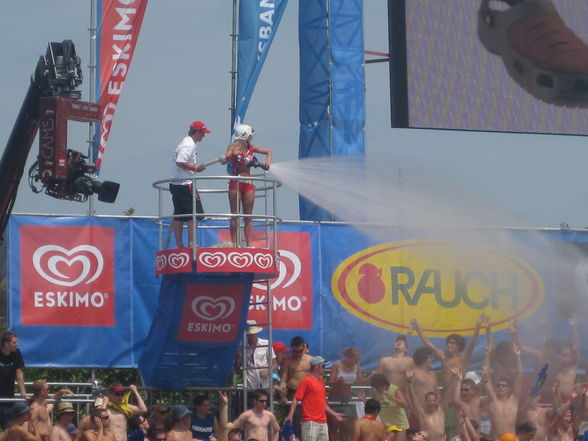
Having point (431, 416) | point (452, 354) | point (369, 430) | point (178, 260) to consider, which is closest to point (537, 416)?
point (452, 354)

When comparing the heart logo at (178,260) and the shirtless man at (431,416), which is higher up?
the heart logo at (178,260)

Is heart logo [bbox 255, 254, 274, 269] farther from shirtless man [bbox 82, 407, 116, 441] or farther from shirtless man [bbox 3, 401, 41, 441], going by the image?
shirtless man [bbox 3, 401, 41, 441]

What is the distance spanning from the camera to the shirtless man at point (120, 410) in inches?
646

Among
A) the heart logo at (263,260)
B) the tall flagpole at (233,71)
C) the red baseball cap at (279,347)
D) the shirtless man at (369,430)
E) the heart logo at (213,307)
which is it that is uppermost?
the tall flagpole at (233,71)

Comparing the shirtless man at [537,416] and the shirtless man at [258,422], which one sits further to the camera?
the shirtless man at [537,416]

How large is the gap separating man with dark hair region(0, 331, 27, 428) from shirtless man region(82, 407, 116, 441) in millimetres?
1151

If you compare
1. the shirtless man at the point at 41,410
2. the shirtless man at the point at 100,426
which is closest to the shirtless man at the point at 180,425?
the shirtless man at the point at 100,426

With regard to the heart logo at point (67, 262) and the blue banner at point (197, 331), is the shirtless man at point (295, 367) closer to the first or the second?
the blue banner at point (197, 331)

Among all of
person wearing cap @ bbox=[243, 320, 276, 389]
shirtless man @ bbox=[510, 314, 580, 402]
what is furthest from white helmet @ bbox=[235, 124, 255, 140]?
shirtless man @ bbox=[510, 314, 580, 402]

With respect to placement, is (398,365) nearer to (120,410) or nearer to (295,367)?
(295,367)

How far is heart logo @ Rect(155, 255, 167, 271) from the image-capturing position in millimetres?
17844

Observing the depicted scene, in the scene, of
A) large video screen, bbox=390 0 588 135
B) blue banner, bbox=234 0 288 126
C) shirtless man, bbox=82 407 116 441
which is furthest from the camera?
large video screen, bbox=390 0 588 135

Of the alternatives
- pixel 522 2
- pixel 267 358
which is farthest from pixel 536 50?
pixel 267 358

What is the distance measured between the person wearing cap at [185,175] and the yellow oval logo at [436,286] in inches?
116
